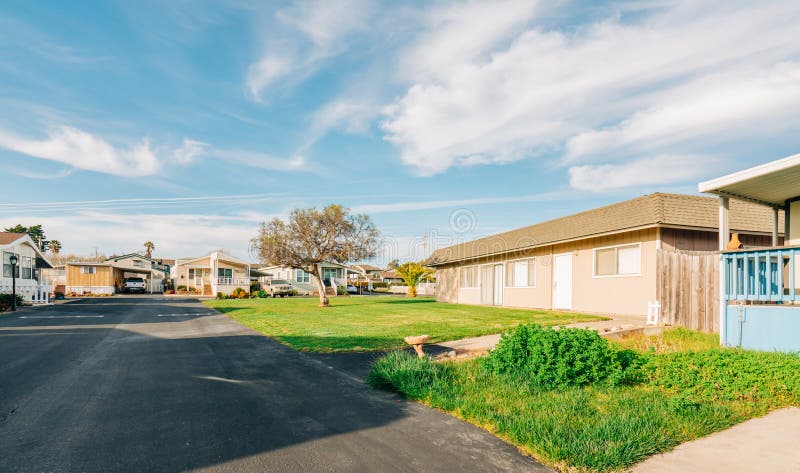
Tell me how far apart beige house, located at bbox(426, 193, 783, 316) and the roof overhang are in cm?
329

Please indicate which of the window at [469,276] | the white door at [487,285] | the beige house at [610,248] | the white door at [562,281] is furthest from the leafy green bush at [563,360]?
the window at [469,276]

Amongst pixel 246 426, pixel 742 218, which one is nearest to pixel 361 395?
pixel 246 426

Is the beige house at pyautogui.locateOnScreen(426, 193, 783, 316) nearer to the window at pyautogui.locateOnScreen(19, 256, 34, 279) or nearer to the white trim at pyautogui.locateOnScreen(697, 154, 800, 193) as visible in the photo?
the white trim at pyautogui.locateOnScreen(697, 154, 800, 193)

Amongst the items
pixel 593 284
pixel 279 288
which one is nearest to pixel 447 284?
pixel 593 284

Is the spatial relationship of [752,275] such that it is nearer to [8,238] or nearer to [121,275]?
[8,238]

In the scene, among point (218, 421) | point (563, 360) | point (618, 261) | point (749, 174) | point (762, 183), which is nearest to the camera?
point (218, 421)

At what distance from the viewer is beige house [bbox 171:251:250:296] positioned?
155ft

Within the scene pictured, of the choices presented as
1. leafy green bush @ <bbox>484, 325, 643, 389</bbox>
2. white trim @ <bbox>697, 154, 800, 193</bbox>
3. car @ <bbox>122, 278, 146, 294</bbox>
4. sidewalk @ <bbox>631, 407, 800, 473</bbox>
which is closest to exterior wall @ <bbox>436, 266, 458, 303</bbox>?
white trim @ <bbox>697, 154, 800, 193</bbox>

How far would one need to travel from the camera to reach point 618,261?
55.2 ft

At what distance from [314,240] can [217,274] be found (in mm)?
24262

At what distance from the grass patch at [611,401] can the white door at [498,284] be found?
1794 centimetres

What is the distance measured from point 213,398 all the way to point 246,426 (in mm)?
1509

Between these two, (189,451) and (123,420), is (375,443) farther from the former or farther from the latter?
(123,420)

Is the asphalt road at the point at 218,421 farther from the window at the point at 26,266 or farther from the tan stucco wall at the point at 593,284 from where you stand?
the window at the point at 26,266
